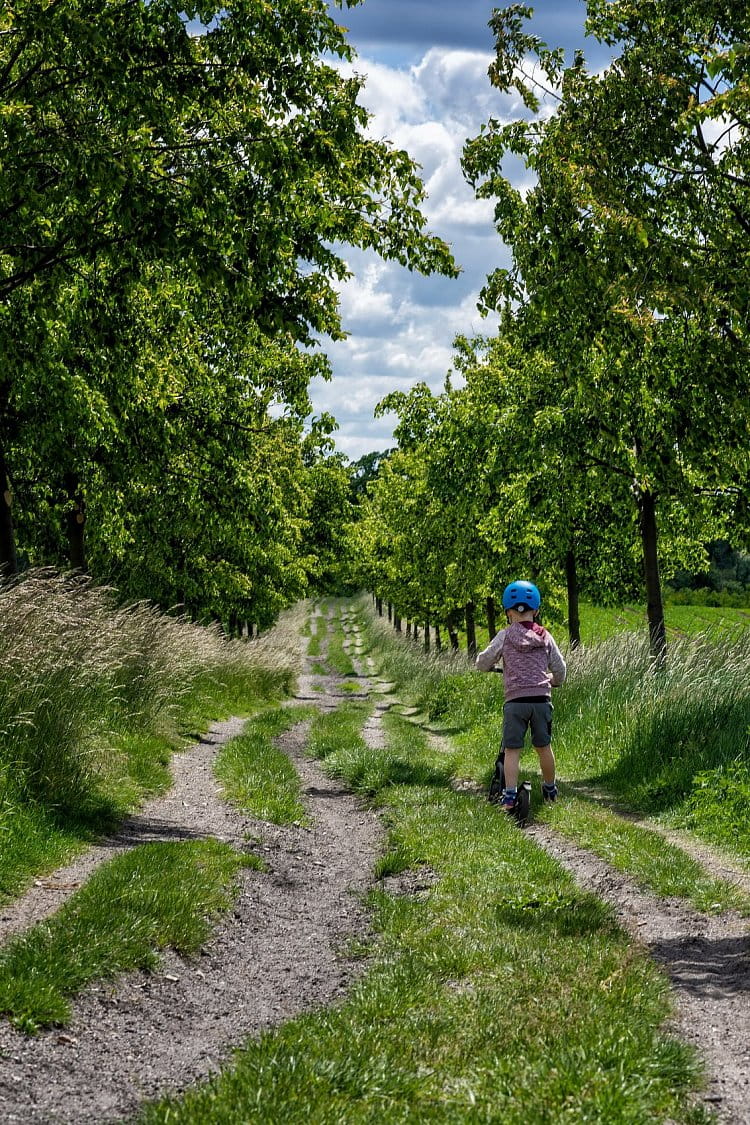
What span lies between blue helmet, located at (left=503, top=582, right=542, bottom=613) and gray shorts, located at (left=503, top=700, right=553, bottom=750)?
92 centimetres

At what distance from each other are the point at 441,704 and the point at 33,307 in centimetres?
1404

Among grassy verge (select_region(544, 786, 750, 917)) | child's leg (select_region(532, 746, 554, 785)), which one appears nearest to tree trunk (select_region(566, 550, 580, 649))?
child's leg (select_region(532, 746, 554, 785))

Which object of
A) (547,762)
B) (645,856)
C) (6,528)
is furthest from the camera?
(6,528)

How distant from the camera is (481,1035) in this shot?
4297 millimetres

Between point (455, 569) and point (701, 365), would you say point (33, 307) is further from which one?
point (455, 569)

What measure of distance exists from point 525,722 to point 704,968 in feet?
13.7

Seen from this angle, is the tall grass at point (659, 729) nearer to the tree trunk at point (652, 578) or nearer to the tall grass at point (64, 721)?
the tree trunk at point (652, 578)

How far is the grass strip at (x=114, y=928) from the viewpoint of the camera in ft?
15.7

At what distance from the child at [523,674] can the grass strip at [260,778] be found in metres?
2.36

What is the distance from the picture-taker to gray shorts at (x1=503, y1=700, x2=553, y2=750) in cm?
948

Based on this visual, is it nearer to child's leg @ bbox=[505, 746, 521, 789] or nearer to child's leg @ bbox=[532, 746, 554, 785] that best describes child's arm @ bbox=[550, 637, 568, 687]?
child's leg @ bbox=[532, 746, 554, 785]

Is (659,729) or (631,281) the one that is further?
(659,729)

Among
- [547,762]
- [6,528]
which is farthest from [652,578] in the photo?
[6,528]

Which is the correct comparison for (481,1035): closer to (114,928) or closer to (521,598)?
(114,928)
